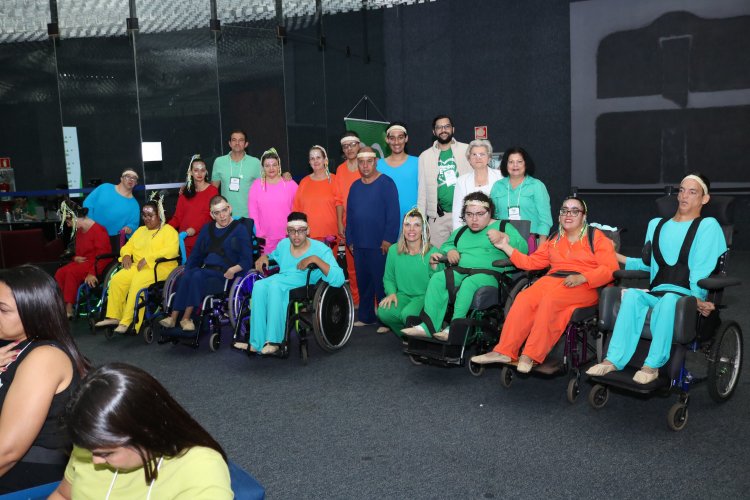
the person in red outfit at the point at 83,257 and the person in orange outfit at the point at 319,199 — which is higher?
the person in orange outfit at the point at 319,199

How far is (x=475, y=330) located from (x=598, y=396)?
848 mm

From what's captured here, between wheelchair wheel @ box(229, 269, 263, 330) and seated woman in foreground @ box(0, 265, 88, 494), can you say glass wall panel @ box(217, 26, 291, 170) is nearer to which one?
wheelchair wheel @ box(229, 269, 263, 330)

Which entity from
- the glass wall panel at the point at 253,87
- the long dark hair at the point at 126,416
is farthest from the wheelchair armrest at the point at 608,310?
the glass wall panel at the point at 253,87

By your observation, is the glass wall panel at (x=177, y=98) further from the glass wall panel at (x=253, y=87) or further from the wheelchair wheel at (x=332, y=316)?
the wheelchair wheel at (x=332, y=316)

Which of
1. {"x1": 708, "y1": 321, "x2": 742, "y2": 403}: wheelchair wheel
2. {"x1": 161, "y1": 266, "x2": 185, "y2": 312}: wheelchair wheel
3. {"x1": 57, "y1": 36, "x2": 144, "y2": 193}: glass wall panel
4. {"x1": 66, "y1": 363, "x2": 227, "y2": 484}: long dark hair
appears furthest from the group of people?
{"x1": 57, "y1": 36, "x2": 144, "y2": 193}: glass wall panel

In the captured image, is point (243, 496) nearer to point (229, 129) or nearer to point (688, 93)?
point (229, 129)

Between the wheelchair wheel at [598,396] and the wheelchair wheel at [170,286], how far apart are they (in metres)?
2.99

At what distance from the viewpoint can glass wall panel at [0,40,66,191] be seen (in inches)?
291

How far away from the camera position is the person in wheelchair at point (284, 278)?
4348 mm

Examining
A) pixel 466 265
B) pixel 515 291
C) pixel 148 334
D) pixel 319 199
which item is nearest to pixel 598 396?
pixel 515 291

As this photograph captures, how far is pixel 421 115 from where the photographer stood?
9.73 metres

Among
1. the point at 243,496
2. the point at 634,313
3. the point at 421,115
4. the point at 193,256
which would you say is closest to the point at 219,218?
the point at 193,256

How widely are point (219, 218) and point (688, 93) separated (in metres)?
5.85

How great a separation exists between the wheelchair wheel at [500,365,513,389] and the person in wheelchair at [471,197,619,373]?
0.11 m
